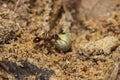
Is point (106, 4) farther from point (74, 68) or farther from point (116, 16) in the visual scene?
point (74, 68)

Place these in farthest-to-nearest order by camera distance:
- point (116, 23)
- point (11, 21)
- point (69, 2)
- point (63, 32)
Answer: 1. point (69, 2)
2. point (116, 23)
3. point (63, 32)
4. point (11, 21)

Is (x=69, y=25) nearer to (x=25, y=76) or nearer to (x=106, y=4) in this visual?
(x=106, y=4)

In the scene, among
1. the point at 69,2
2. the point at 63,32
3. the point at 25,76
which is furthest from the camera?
the point at 69,2

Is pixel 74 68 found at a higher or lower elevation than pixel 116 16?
lower

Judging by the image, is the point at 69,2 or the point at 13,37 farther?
the point at 69,2

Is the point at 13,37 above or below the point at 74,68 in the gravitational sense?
above

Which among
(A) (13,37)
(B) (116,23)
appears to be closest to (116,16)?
(B) (116,23)

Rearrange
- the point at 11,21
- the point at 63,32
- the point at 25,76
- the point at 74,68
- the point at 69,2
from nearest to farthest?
the point at 25,76 < the point at 74,68 < the point at 11,21 < the point at 63,32 < the point at 69,2

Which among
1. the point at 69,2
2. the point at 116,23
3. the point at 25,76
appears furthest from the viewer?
the point at 69,2

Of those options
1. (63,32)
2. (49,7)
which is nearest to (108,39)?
(63,32)
